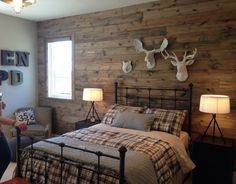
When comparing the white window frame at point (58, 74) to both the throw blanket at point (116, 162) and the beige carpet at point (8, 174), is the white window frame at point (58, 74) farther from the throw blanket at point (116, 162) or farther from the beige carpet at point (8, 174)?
the throw blanket at point (116, 162)

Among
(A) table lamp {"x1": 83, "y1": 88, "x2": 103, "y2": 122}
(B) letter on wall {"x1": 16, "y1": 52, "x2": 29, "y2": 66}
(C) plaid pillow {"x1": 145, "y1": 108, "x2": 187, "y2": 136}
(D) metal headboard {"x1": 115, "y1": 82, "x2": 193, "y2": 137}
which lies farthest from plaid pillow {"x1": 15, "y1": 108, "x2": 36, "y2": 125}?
(C) plaid pillow {"x1": 145, "y1": 108, "x2": 187, "y2": 136}

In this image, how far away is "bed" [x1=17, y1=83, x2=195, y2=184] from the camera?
211 cm

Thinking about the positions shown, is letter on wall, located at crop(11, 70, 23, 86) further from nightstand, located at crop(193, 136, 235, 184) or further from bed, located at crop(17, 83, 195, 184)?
nightstand, located at crop(193, 136, 235, 184)

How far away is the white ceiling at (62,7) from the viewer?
3857 millimetres

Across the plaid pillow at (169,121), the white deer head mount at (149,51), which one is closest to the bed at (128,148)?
the plaid pillow at (169,121)

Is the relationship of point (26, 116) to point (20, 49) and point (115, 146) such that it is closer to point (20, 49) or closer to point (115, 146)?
point (20, 49)

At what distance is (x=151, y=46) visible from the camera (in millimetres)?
3887

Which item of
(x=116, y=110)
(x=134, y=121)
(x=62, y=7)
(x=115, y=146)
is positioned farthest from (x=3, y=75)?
(x=115, y=146)

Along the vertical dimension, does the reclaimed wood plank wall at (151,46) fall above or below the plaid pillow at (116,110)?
above

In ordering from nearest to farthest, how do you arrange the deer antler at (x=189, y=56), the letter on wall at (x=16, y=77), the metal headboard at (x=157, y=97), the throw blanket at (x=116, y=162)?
the throw blanket at (x=116, y=162) < the deer antler at (x=189, y=56) < the metal headboard at (x=157, y=97) < the letter on wall at (x=16, y=77)

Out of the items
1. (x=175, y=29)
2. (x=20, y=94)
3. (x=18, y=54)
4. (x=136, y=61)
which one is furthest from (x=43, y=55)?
(x=175, y=29)

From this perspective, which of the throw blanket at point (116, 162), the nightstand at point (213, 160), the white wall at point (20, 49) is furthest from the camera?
the white wall at point (20, 49)

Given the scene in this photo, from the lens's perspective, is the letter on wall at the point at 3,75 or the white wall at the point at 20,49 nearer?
the letter on wall at the point at 3,75

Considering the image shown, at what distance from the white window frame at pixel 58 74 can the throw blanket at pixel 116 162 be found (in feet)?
7.00
